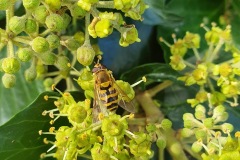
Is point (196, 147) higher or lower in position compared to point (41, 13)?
lower

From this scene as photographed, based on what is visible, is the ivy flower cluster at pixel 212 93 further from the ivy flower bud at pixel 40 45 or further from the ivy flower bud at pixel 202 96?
the ivy flower bud at pixel 40 45

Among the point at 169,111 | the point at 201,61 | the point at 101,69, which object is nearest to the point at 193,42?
the point at 201,61

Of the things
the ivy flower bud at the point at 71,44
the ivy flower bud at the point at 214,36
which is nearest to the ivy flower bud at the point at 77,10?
the ivy flower bud at the point at 71,44

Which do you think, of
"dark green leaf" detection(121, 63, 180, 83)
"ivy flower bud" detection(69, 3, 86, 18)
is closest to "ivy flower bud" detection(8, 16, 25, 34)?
"ivy flower bud" detection(69, 3, 86, 18)

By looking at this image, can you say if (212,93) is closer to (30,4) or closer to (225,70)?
(225,70)

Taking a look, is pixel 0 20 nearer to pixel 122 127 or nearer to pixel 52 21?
pixel 52 21

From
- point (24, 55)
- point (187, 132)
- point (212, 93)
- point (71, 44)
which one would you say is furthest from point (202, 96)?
point (24, 55)
